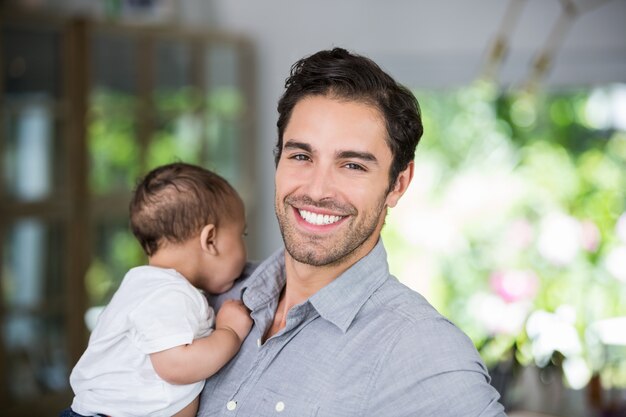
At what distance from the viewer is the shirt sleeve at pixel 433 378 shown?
56.1 inches

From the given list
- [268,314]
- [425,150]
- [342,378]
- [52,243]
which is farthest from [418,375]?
[425,150]

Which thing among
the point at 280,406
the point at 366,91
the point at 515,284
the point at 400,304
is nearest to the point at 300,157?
the point at 366,91

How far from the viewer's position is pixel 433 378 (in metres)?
1.45

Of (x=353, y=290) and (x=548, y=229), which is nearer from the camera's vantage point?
(x=353, y=290)

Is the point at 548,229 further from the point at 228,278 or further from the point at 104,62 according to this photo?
the point at 228,278

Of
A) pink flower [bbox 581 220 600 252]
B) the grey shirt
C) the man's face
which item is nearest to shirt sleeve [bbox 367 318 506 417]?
the grey shirt

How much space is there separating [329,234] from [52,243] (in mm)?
3300

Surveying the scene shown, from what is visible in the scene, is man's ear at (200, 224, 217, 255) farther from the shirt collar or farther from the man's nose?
the man's nose

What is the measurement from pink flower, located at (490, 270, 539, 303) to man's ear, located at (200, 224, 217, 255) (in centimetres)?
355

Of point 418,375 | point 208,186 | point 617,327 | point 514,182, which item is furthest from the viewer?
point 514,182

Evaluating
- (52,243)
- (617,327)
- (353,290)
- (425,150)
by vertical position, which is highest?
(353,290)

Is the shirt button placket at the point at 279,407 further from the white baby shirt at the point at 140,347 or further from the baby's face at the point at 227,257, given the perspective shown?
the baby's face at the point at 227,257

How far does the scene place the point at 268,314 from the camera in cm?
181

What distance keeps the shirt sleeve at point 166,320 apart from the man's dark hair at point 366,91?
41cm
